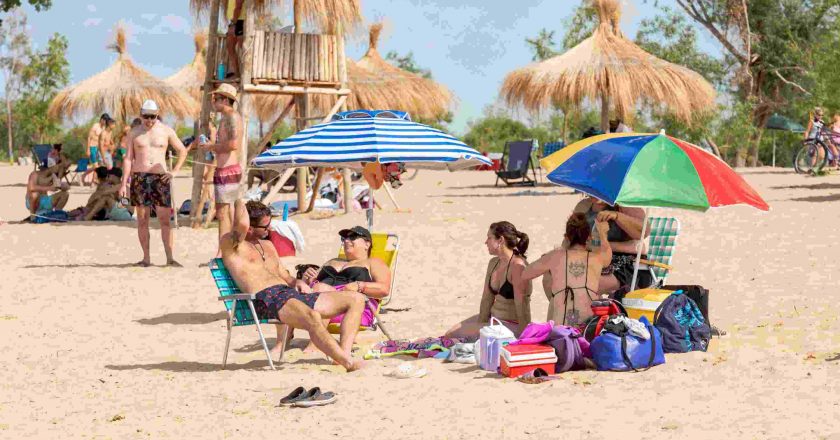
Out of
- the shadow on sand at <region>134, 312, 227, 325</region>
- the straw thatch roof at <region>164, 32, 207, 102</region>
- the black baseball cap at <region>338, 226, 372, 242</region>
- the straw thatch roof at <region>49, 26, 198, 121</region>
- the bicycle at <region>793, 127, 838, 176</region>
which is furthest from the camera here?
the straw thatch roof at <region>164, 32, 207, 102</region>

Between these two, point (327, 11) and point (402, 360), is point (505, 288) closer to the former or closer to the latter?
point (402, 360)

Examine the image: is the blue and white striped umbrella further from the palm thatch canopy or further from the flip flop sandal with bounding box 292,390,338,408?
the palm thatch canopy

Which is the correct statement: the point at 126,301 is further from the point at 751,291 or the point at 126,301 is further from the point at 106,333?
the point at 751,291

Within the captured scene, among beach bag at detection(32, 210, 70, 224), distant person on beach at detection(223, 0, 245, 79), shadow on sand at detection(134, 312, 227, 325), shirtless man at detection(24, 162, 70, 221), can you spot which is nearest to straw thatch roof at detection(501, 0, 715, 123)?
distant person on beach at detection(223, 0, 245, 79)

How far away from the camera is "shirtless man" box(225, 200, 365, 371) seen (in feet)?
19.9

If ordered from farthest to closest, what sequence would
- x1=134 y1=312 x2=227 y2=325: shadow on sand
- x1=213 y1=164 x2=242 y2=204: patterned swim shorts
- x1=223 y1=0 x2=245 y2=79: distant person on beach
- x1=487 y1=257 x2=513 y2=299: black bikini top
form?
x1=223 y1=0 x2=245 y2=79: distant person on beach < x1=213 y1=164 x2=242 y2=204: patterned swim shorts < x1=134 y1=312 x2=227 y2=325: shadow on sand < x1=487 y1=257 x2=513 y2=299: black bikini top

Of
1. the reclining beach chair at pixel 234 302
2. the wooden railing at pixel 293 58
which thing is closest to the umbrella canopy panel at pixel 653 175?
the reclining beach chair at pixel 234 302

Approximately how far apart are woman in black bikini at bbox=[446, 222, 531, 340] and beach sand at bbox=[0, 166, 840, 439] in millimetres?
550

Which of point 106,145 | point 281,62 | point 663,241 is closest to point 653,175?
point 663,241

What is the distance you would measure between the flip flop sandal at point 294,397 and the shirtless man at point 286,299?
2.16 ft

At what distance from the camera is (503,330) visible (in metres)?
6.17

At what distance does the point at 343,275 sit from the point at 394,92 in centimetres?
1502

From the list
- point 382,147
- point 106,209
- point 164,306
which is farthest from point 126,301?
point 106,209

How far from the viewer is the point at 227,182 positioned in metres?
9.23
